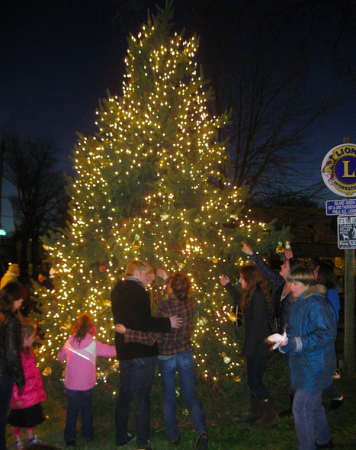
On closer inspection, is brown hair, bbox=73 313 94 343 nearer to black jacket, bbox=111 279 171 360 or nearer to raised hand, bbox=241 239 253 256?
black jacket, bbox=111 279 171 360

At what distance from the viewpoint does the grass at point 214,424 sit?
4375mm

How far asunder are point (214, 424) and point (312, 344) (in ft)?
7.53

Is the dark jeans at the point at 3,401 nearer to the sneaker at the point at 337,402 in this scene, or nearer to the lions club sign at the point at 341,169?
the sneaker at the point at 337,402

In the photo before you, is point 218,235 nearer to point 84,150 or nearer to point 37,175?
A: point 84,150

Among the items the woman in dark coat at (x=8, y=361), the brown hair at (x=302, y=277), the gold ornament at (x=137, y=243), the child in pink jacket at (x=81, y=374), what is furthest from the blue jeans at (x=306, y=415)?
the woman in dark coat at (x=8, y=361)

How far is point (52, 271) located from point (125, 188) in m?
1.65

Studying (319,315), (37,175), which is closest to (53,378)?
(319,315)

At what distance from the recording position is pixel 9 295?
4.03m

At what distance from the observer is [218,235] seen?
5.45 m

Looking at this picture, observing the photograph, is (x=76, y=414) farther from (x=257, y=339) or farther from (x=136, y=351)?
(x=257, y=339)

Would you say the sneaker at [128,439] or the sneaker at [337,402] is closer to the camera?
the sneaker at [128,439]

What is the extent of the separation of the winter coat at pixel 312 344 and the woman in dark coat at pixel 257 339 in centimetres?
113

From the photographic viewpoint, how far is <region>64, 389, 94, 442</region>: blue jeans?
4387 mm

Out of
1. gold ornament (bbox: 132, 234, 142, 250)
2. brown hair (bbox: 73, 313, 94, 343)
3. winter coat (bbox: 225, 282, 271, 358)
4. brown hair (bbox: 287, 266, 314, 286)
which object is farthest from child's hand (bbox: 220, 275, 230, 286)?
brown hair (bbox: 73, 313, 94, 343)
